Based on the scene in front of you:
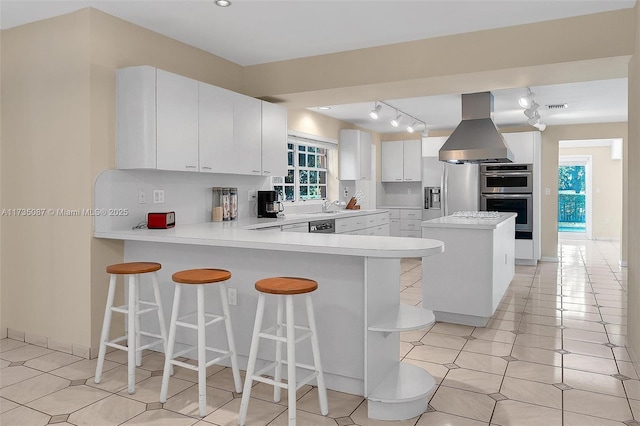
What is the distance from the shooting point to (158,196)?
3838 mm

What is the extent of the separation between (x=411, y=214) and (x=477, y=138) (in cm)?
332

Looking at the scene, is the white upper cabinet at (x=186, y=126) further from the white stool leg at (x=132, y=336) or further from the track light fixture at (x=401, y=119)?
the track light fixture at (x=401, y=119)

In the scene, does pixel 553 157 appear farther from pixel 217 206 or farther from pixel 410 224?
pixel 217 206

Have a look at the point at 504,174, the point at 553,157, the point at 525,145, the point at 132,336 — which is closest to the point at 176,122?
the point at 132,336

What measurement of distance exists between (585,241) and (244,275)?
10.5 m

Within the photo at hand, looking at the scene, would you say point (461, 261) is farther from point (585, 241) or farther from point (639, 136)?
point (585, 241)

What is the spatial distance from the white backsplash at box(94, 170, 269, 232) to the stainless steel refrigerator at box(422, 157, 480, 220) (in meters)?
4.17

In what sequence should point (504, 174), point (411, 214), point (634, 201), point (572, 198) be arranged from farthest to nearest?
point (572, 198), point (411, 214), point (504, 174), point (634, 201)

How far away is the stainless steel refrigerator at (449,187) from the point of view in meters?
7.87

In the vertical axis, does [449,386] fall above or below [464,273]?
below

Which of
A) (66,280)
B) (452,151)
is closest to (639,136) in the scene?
(452,151)

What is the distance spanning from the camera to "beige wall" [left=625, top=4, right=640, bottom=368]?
3162 mm

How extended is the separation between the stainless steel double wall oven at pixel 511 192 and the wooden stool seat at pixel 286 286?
6.12 m

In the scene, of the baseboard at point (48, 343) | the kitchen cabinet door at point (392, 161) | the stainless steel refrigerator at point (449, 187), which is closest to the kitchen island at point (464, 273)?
the baseboard at point (48, 343)
